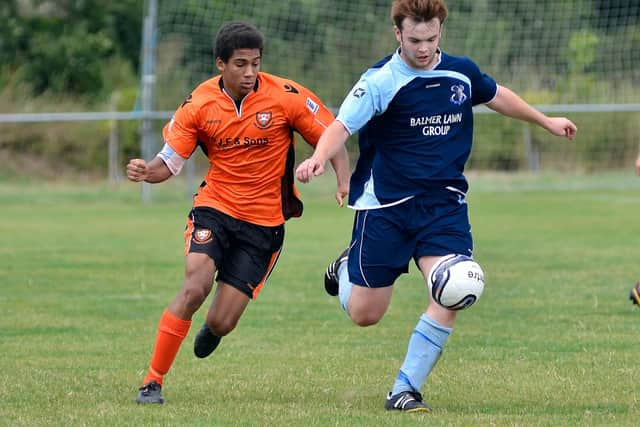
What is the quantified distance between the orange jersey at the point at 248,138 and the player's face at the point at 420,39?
96 cm

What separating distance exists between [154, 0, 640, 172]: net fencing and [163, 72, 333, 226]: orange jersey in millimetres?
15482

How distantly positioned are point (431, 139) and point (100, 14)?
3099 cm

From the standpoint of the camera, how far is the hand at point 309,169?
5311 mm

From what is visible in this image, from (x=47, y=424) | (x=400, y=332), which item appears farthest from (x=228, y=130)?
(x=400, y=332)

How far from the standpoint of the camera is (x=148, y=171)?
20.9 ft

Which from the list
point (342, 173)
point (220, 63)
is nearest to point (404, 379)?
point (342, 173)

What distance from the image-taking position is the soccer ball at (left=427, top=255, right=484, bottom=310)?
562cm

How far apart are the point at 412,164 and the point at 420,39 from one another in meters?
0.60

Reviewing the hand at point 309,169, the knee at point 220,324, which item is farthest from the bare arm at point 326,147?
the knee at point 220,324

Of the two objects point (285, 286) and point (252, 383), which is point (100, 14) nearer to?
point (285, 286)

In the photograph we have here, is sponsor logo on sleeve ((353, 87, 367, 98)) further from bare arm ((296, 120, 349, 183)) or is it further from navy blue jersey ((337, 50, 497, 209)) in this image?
bare arm ((296, 120, 349, 183))

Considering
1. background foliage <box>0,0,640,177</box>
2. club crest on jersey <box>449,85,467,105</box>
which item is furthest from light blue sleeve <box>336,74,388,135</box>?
background foliage <box>0,0,640,177</box>

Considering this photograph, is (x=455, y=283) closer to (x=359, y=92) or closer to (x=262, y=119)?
(x=359, y=92)

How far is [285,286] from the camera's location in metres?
11.3
